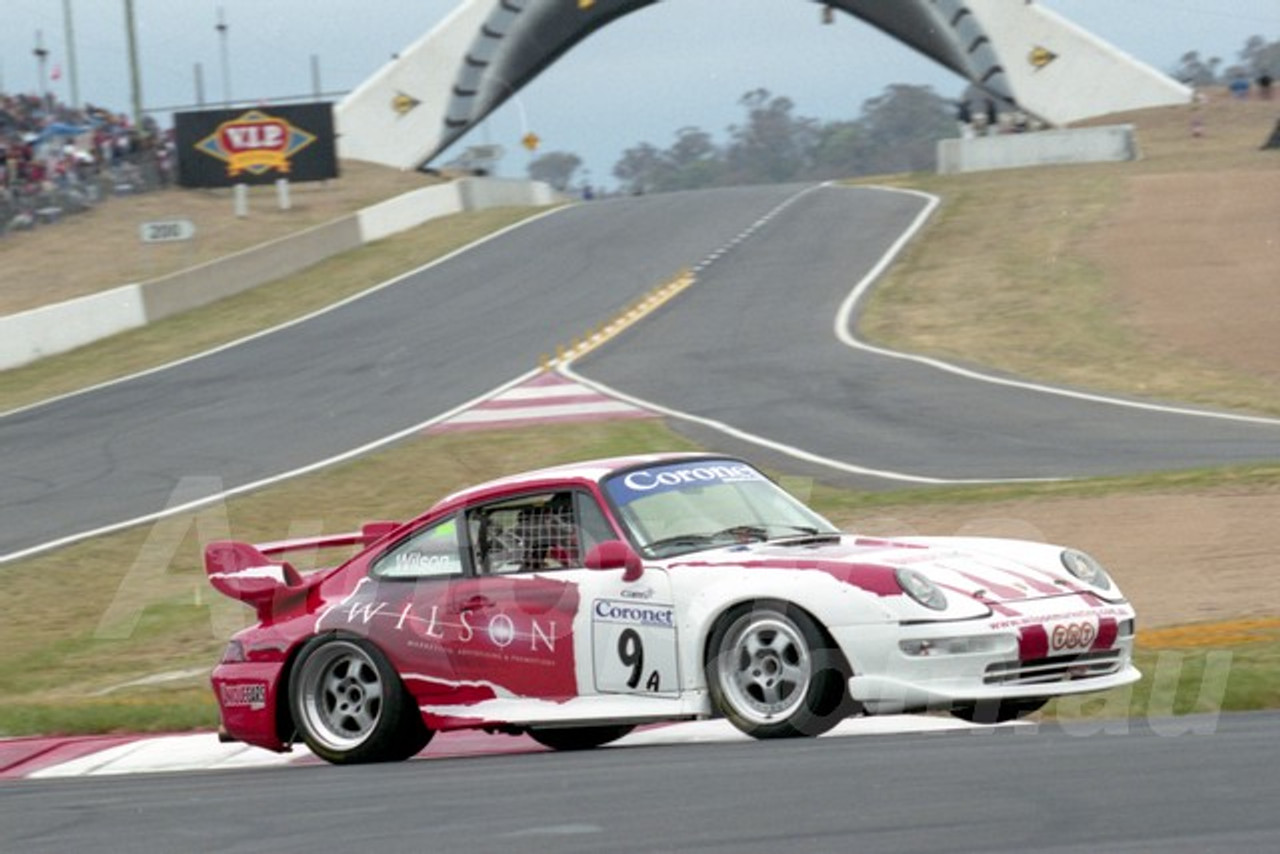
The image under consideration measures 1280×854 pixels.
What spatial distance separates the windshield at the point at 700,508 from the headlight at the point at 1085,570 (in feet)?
3.69

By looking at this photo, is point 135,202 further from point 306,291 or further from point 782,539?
point 782,539

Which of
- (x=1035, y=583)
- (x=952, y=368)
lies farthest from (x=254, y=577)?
(x=952, y=368)

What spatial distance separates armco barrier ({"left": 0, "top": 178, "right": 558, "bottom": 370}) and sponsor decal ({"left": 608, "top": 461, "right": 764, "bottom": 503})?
29.1 metres

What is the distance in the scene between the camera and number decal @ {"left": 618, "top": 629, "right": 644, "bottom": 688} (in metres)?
8.96

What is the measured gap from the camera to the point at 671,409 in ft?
89.4

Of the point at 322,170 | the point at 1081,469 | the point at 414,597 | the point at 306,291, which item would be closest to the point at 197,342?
the point at 306,291

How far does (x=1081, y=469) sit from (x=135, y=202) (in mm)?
36945

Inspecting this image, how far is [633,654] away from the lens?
8.98m

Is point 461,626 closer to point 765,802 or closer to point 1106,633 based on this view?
point 1106,633

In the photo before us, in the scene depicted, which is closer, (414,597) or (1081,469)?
(414,597)

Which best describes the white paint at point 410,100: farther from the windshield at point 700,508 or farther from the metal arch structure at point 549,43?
the windshield at point 700,508

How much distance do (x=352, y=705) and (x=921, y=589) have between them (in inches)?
112

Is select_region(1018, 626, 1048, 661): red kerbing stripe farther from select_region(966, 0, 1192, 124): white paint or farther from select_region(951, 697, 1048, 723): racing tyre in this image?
select_region(966, 0, 1192, 124): white paint

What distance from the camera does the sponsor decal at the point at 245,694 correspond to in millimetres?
9914
